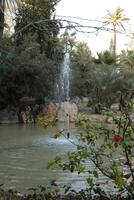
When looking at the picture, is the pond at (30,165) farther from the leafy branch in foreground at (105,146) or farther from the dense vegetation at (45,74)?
the dense vegetation at (45,74)

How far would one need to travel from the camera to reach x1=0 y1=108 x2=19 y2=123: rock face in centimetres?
3270

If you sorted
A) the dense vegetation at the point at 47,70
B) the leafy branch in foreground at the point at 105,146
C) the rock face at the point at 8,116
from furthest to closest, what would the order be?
the rock face at the point at 8,116
the dense vegetation at the point at 47,70
the leafy branch in foreground at the point at 105,146

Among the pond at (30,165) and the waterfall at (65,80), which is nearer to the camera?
the pond at (30,165)

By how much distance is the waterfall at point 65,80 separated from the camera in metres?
39.4

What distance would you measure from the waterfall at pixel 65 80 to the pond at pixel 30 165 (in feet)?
63.7

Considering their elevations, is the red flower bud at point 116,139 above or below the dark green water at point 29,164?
above

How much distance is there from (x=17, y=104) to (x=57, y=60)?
7.00 metres

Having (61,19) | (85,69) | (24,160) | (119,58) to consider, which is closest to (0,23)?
(61,19)

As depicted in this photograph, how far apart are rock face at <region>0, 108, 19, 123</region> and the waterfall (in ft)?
21.6

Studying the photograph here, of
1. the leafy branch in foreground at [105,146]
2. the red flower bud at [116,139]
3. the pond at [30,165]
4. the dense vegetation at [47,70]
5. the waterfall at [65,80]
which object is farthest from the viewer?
the waterfall at [65,80]

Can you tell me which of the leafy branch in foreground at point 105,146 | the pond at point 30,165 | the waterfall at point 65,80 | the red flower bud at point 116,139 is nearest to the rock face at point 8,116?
the waterfall at point 65,80

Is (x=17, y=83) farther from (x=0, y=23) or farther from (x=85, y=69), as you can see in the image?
(x=0, y=23)

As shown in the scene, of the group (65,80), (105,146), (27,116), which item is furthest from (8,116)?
(105,146)

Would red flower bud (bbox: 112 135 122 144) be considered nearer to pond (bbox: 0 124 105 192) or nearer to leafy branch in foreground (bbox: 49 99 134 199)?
leafy branch in foreground (bbox: 49 99 134 199)
